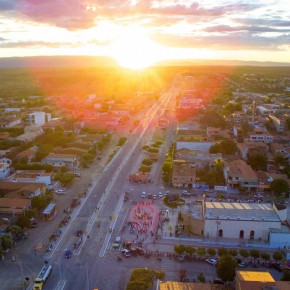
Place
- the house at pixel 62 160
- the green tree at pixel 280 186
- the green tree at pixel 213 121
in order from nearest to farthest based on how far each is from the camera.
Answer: the green tree at pixel 280 186, the house at pixel 62 160, the green tree at pixel 213 121

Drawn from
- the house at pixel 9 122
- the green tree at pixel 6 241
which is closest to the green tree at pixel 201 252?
the green tree at pixel 6 241

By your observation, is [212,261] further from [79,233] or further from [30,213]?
[30,213]

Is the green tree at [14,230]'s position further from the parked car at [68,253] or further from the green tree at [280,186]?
the green tree at [280,186]

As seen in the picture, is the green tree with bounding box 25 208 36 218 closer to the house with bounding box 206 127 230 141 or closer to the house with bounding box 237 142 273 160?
the house with bounding box 237 142 273 160

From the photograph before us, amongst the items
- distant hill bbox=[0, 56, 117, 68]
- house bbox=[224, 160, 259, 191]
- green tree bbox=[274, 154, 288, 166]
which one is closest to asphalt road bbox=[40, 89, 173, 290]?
house bbox=[224, 160, 259, 191]

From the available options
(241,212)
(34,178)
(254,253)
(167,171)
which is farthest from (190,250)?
(34,178)
